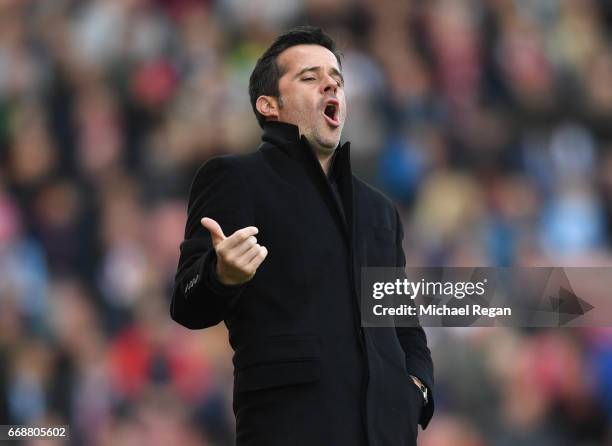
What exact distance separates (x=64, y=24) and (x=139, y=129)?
1.26 m

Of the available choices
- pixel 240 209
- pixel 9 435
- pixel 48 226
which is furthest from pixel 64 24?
pixel 240 209

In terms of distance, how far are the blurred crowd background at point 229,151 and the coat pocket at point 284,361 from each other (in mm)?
3317

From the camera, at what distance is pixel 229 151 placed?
8266 mm

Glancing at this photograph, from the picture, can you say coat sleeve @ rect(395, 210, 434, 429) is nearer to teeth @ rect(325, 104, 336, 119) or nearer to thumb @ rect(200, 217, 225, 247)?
teeth @ rect(325, 104, 336, 119)

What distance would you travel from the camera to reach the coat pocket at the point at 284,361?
10.3 ft

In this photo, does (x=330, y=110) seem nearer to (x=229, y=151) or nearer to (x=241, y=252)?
(x=241, y=252)

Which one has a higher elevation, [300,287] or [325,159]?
[325,159]

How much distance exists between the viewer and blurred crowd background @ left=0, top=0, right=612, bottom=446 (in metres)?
6.73

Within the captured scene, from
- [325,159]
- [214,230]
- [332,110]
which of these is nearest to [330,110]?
[332,110]

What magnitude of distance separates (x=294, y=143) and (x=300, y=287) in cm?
41

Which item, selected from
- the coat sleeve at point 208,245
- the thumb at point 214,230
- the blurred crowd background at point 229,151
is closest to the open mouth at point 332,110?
the coat sleeve at point 208,245

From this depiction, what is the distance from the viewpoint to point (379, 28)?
29.2ft

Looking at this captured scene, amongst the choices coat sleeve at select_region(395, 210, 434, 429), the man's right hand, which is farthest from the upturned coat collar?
the man's right hand

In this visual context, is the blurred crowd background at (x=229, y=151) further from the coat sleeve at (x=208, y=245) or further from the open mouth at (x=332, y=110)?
the coat sleeve at (x=208, y=245)
